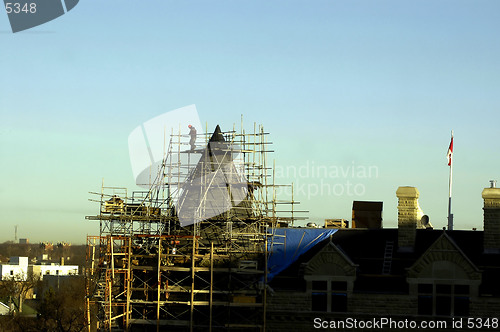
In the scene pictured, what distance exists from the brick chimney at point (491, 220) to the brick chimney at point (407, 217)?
10.6ft

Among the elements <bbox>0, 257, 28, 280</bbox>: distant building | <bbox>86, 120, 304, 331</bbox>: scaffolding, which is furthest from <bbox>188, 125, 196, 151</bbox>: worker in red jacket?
<bbox>0, 257, 28, 280</bbox>: distant building

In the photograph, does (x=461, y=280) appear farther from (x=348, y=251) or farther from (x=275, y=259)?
(x=275, y=259)

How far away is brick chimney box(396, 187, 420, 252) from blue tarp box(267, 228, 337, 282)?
12.0 ft

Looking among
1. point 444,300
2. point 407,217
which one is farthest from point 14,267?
point 444,300

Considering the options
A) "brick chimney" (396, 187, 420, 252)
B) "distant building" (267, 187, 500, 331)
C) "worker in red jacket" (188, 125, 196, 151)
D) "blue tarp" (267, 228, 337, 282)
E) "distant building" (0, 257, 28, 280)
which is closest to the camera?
"distant building" (267, 187, 500, 331)

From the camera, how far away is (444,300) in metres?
39.8

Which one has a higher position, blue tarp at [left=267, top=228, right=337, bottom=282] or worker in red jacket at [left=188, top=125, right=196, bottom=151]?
worker in red jacket at [left=188, top=125, right=196, bottom=151]

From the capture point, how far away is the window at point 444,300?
130 ft

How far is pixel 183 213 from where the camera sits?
4469cm

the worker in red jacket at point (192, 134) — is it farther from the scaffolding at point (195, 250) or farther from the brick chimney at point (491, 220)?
the brick chimney at point (491, 220)

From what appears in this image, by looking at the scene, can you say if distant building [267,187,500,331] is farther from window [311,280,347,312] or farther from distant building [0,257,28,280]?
distant building [0,257,28,280]

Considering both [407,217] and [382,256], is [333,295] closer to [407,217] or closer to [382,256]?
[382,256]

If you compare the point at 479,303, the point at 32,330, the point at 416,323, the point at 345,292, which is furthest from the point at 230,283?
the point at 32,330

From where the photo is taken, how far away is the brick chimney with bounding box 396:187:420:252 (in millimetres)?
41625
